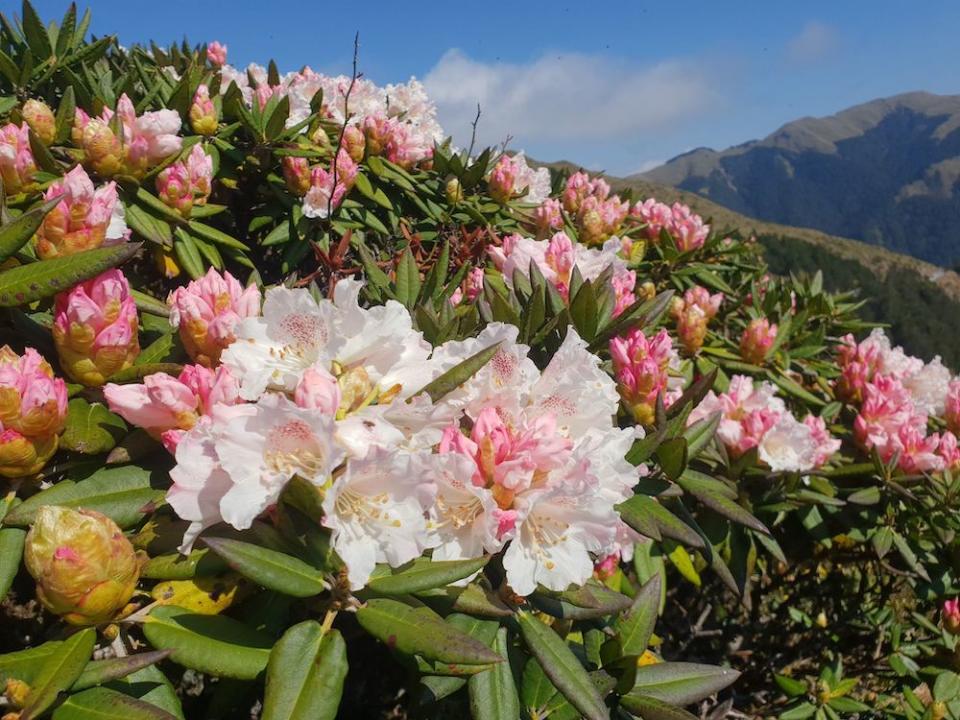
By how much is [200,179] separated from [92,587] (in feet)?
4.85

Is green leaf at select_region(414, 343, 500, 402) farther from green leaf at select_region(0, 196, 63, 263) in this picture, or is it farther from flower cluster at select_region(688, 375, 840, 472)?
flower cluster at select_region(688, 375, 840, 472)

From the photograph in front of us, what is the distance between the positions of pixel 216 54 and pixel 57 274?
3.21m

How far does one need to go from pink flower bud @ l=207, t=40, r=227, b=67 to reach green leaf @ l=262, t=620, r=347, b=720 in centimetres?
366

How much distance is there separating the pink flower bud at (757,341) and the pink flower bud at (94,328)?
219 cm

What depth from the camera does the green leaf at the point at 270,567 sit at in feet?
2.79

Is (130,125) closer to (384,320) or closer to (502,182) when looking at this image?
(384,320)

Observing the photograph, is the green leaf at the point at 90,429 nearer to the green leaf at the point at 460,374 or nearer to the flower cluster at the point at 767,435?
the green leaf at the point at 460,374

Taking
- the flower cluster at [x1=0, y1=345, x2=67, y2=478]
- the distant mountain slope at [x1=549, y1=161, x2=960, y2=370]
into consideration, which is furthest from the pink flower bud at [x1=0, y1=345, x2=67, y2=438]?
the distant mountain slope at [x1=549, y1=161, x2=960, y2=370]

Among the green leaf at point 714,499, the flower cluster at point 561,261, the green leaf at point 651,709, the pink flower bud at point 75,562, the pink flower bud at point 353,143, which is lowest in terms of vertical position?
the green leaf at point 651,709

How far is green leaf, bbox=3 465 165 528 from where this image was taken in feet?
3.28

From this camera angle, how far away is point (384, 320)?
105 centimetres

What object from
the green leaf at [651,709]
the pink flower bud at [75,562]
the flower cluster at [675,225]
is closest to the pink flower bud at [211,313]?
the pink flower bud at [75,562]

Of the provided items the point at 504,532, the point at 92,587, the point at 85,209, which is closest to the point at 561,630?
the point at 504,532

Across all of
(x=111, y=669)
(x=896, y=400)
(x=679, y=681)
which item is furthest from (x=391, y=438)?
(x=896, y=400)
